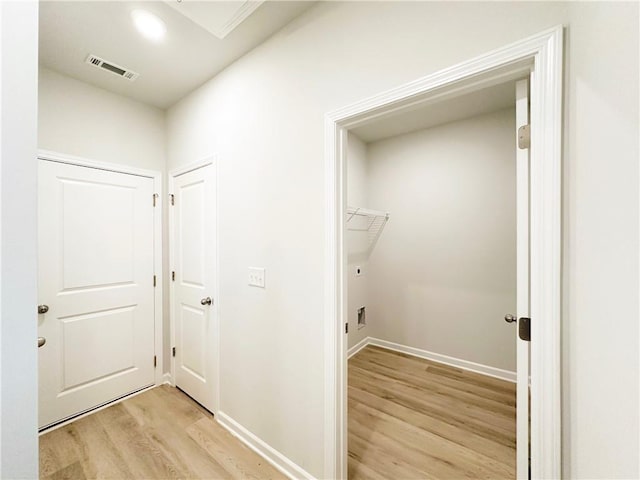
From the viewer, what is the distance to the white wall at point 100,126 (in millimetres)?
1871

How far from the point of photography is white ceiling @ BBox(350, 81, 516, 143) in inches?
88.3

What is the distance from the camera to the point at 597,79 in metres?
0.57

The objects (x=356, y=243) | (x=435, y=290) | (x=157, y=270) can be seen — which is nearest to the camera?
(x=157, y=270)

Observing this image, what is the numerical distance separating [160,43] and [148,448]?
261cm

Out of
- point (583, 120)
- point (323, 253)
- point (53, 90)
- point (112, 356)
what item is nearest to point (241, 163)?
point (323, 253)

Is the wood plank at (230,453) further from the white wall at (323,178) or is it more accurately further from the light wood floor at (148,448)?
the white wall at (323,178)

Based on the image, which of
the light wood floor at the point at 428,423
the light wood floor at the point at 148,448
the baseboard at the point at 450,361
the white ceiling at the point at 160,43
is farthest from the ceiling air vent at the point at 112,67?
the baseboard at the point at 450,361

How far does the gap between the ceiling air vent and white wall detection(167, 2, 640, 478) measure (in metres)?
0.40

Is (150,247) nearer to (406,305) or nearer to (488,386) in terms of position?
(406,305)

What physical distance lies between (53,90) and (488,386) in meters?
4.31

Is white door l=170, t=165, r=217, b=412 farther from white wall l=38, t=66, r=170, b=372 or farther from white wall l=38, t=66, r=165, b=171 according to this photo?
white wall l=38, t=66, r=165, b=171

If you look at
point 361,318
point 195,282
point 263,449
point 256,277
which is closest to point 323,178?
point 256,277

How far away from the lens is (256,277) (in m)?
1.68

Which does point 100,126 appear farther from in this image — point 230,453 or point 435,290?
point 435,290
